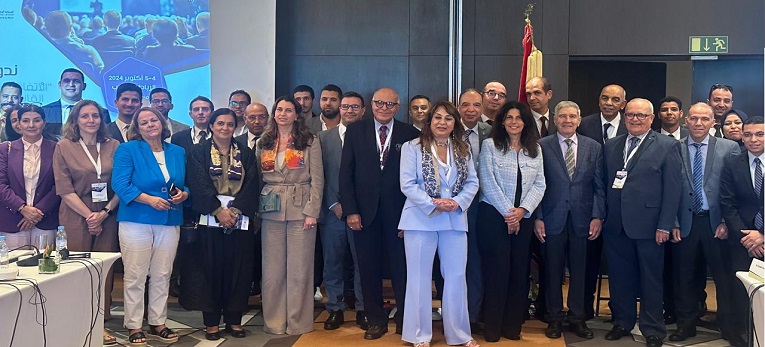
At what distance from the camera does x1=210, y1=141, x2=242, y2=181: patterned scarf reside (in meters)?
4.73

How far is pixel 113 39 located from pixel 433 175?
386 centimetres

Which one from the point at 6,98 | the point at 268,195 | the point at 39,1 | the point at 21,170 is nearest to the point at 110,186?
the point at 21,170

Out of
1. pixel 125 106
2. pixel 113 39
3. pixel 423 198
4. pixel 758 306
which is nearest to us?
pixel 758 306

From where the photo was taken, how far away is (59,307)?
3664 mm

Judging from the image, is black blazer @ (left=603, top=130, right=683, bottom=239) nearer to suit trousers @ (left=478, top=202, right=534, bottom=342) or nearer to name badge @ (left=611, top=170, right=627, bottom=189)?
name badge @ (left=611, top=170, right=627, bottom=189)

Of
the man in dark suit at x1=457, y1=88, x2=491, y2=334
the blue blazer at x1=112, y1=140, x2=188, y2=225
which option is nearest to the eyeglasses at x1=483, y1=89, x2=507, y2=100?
the man in dark suit at x1=457, y1=88, x2=491, y2=334

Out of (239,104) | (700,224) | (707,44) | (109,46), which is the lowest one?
(700,224)

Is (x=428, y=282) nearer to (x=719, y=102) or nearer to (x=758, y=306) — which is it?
(x=758, y=306)

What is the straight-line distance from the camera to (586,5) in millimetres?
7082

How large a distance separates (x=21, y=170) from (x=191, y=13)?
2497 millimetres

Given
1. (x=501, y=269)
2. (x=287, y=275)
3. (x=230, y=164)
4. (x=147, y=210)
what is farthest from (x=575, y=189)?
(x=147, y=210)

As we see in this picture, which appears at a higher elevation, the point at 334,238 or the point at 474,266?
the point at 334,238

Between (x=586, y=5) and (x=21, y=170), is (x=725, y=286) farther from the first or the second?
(x=21, y=170)

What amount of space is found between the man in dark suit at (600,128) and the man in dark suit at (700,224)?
0.54m
